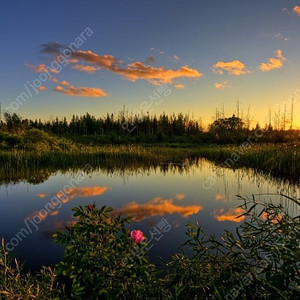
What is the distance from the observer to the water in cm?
543

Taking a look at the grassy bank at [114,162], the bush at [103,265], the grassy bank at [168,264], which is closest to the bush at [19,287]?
the grassy bank at [168,264]

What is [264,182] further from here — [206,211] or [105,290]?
[105,290]

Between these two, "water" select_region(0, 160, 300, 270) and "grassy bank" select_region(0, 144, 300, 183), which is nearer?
"water" select_region(0, 160, 300, 270)

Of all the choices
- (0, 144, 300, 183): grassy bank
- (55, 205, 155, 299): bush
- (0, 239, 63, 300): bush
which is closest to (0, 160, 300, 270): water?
(0, 144, 300, 183): grassy bank

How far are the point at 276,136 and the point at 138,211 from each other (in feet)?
105

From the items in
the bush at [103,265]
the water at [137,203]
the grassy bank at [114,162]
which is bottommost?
the water at [137,203]

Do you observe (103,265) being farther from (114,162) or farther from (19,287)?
(114,162)

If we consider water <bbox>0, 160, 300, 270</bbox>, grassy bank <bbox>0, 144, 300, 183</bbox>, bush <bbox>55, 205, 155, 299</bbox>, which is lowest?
water <bbox>0, 160, 300, 270</bbox>

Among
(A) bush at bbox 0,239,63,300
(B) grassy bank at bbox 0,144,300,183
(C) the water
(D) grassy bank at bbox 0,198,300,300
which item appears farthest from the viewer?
(B) grassy bank at bbox 0,144,300,183

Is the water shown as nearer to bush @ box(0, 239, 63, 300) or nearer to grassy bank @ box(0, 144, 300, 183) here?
grassy bank @ box(0, 144, 300, 183)

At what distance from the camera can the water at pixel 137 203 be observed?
17.8 feet

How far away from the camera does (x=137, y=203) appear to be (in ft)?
27.9

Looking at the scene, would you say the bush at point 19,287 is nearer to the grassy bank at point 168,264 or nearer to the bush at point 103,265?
the grassy bank at point 168,264

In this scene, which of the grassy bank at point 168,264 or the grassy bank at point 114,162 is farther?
the grassy bank at point 114,162
